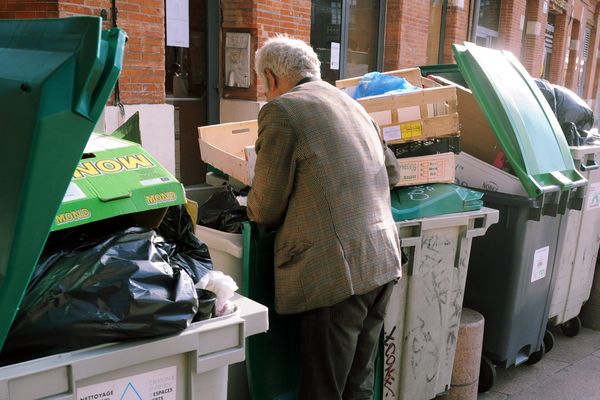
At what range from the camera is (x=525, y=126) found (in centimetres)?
385

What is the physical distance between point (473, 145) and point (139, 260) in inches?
109

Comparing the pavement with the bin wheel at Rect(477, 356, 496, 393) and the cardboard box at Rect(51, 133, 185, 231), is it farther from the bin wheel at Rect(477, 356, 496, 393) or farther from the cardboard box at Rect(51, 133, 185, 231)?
the cardboard box at Rect(51, 133, 185, 231)

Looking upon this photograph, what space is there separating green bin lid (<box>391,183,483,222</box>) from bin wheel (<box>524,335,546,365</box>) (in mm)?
1571

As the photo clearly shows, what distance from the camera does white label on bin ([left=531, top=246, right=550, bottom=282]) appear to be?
3900 mm

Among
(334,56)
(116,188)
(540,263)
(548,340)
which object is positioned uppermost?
(334,56)

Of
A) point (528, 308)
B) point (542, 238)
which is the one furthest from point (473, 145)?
point (528, 308)

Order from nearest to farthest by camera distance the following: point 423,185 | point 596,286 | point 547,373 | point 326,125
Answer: point 326,125 → point 423,185 → point 547,373 → point 596,286

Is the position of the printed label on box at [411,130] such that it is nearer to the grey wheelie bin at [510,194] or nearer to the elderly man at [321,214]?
the grey wheelie bin at [510,194]

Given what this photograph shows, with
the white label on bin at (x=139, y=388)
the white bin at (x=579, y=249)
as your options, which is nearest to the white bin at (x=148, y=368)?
the white label on bin at (x=139, y=388)

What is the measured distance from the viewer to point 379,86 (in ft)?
11.9

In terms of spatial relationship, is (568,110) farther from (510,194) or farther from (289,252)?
(289,252)

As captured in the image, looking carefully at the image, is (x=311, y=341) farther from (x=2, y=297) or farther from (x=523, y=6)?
(x=523, y=6)

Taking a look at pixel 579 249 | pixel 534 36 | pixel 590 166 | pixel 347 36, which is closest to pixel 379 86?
pixel 590 166

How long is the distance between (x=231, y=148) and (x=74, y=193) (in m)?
1.78
